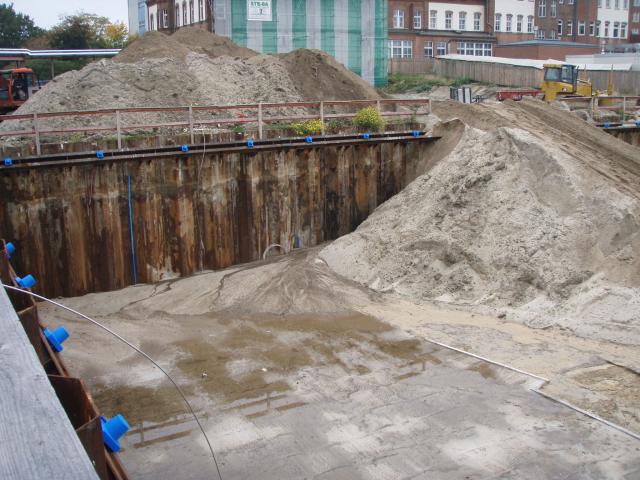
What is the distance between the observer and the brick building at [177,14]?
119 ft

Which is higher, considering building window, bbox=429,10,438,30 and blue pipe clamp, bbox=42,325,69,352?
building window, bbox=429,10,438,30

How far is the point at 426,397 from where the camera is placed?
11359mm

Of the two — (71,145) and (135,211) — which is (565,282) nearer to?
(135,211)

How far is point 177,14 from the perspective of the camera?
41656mm

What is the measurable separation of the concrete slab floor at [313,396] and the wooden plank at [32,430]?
676 centimetres

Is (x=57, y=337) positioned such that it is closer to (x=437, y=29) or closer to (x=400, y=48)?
(x=400, y=48)

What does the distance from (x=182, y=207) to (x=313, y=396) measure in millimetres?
7978

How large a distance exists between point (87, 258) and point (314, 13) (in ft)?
78.7

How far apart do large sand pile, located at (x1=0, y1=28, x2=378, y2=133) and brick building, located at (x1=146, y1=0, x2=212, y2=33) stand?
8.02 m

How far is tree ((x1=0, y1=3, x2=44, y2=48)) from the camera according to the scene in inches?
2672

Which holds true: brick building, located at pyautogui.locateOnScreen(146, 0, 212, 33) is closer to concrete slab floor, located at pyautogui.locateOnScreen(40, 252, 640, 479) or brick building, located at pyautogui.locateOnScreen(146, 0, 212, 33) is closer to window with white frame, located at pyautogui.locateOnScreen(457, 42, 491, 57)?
concrete slab floor, located at pyautogui.locateOnScreen(40, 252, 640, 479)

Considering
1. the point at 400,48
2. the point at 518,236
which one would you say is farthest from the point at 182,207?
the point at 400,48

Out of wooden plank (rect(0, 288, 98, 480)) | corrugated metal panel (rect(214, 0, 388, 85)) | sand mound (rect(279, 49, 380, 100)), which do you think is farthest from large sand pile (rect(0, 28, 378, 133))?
wooden plank (rect(0, 288, 98, 480))

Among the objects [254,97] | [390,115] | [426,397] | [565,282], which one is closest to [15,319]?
[426,397]
